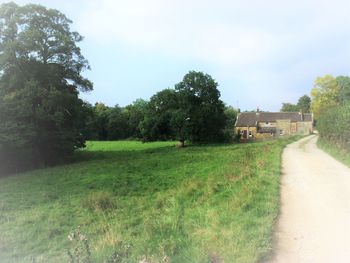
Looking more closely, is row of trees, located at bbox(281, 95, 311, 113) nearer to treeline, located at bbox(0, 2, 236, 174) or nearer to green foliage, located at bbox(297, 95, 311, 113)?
green foliage, located at bbox(297, 95, 311, 113)

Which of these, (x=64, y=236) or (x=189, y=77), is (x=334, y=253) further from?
(x=189, y=77)

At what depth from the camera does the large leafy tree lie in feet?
95.0

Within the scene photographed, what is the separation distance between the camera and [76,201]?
13.9 m

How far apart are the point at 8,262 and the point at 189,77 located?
5433 centimetres

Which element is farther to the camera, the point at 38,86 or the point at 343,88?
the point at 343,88

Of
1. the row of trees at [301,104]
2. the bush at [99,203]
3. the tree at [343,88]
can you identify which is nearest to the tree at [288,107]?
the row of trees at [301,104]

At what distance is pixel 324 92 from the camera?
77.9 m

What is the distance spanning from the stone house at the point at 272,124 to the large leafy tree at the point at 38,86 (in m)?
57.1

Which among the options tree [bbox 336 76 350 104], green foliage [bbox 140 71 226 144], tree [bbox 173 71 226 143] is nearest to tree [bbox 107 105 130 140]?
green foliage [bbox 140 71 226 144]

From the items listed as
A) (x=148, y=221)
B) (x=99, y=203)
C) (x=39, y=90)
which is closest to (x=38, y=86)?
(x=39, y=90)

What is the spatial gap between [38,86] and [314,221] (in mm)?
28065

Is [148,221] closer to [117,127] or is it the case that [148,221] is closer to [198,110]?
[198,110]

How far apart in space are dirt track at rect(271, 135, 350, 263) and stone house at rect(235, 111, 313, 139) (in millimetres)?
72594

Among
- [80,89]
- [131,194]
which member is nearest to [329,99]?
[80,89]
